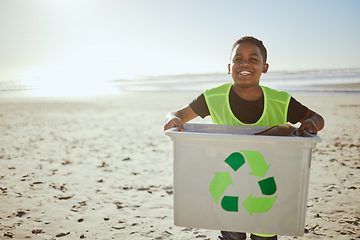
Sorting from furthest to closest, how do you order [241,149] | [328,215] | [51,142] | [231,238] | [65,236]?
1. [51,142]
2. [328,215]
3. [65,236]
4. [231,238]
5. [241,149]

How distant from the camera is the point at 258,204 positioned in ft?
3.66

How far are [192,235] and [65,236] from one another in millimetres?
1157

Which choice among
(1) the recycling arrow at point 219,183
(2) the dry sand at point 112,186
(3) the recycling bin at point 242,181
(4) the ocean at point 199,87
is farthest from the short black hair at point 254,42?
(4) the ocean at point 199,87

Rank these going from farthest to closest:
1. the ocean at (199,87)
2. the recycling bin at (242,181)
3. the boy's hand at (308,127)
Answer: the ocean at (199,87) → the boy's hand at (308,127) → the recycling bin at (242,181)

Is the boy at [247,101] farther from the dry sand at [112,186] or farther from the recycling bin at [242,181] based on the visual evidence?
the dry sand at [112,186]

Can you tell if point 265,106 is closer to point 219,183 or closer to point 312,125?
point 312,125

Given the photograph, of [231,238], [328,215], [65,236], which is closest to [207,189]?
[231,238]

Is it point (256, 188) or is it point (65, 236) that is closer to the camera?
point (256, 188)

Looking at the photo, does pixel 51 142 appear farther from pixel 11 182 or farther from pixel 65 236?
pixel 65 236

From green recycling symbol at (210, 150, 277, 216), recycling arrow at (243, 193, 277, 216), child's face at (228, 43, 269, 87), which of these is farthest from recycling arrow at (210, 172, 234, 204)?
child's face at (228, 43, 269, 87)

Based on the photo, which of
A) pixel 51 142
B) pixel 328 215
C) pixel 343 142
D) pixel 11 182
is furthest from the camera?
pixel 51 142

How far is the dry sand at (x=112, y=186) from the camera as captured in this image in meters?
2.43

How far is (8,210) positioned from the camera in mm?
2742

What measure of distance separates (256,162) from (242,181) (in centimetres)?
11
